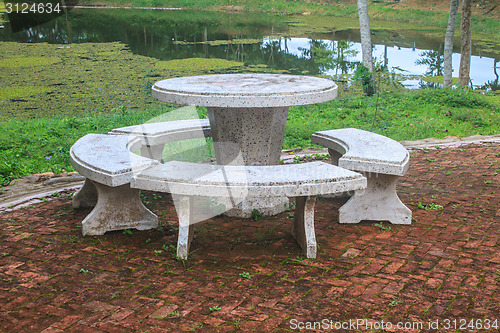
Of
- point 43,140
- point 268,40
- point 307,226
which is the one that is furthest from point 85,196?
point 268,40

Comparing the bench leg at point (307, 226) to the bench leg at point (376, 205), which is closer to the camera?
the bench leg at point (307, 226)

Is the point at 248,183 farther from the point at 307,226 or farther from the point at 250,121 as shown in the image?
the point at 250,121

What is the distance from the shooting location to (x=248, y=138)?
14.1 feet

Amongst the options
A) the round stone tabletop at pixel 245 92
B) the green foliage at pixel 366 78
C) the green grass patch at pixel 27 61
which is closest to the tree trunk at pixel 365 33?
the green foliage at pixel 366 78

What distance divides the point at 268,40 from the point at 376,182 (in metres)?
15.3

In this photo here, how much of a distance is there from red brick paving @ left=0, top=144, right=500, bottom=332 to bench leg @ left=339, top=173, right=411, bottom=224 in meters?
0.10

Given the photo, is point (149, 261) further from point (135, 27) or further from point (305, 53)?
point (135, 27)

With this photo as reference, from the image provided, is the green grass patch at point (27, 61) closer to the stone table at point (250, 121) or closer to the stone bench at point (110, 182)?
the stone bench at point (110, 182)

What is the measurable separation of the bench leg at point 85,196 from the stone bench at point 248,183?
1.08 m

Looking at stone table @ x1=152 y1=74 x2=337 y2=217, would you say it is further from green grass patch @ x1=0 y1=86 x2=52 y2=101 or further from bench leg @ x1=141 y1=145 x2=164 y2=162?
green grass patch @ x1=0 y1=86 x2=52 y2=101

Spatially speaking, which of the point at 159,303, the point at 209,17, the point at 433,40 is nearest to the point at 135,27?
the point at 209,17

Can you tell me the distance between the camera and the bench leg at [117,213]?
153 inches

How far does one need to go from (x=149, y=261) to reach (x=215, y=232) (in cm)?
71

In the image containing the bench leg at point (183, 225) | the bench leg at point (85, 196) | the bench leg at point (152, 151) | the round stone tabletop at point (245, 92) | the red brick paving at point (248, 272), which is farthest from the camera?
the bench leg at point (152, 151)
